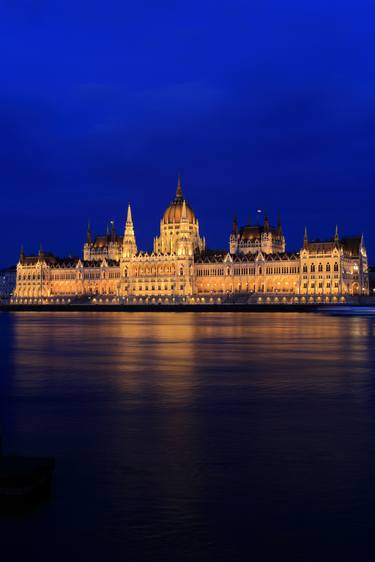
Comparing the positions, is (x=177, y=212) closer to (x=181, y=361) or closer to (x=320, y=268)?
(x=320, y=268)

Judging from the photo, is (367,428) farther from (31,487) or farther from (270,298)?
(270,298)

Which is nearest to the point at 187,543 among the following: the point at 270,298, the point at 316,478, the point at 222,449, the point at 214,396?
the point at 316,478

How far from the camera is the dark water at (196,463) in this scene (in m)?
9.01

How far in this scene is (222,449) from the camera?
13867 millimetres

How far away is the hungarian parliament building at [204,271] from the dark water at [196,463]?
135m

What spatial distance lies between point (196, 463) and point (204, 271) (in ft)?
539

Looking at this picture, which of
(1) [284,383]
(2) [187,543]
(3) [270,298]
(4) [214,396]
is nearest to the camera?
(2) [187,543]

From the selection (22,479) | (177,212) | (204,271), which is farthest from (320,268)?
(22,479)

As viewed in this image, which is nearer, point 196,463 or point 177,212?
point 196,463

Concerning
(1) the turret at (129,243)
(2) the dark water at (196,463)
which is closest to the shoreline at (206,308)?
(1) the turret at (129,243)

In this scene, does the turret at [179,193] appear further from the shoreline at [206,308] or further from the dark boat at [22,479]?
the dark boat at [22,479]

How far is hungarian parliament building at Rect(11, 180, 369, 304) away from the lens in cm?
16338

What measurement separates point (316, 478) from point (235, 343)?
109 ft

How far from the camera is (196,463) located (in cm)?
1268
